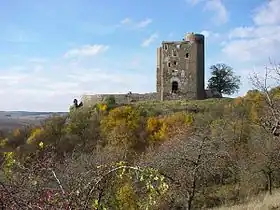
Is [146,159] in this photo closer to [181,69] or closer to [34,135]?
[34,135]

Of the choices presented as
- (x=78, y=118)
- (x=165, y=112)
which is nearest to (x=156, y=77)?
(x=165, y=112)

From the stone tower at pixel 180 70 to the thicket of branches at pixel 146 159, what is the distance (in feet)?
16.2

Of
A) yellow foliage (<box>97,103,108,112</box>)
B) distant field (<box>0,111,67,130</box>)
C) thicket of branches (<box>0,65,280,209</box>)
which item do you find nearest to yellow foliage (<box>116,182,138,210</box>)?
thicket of branches (<box>0,65,280,209</box>)

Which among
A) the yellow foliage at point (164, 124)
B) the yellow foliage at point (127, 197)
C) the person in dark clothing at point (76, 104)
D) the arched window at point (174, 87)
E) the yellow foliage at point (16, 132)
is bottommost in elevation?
the yellow foliage at point (127, 197)

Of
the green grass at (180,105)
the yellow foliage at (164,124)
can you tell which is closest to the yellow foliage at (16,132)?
the green grass at (180,105)

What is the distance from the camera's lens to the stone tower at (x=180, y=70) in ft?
200

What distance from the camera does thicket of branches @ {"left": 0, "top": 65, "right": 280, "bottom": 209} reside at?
4.09 metres

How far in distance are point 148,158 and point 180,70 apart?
37.3 metres

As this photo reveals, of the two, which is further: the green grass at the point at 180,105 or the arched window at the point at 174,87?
the arched window at the point at 174,87

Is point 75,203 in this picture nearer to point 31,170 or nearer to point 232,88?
point 31,170

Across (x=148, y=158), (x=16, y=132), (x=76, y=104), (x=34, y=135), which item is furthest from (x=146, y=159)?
(x=76, y=104)

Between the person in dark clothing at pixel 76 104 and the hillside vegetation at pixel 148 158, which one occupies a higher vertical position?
the person in dark clothing at pixel 76 104

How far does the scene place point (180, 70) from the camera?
6122cm

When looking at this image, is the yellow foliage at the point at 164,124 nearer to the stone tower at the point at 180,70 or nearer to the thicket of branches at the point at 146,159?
the thicket of branches at the point at 146,159
